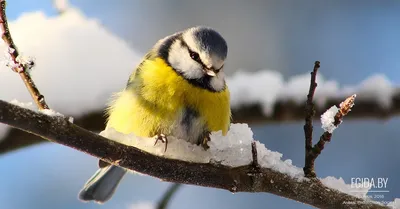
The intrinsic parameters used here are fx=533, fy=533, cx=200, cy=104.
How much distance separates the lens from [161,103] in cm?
105

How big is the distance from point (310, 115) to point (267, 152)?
133 mm

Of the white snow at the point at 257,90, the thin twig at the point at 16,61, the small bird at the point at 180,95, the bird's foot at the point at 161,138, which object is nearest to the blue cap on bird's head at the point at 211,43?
the small bird at the point at 180,95

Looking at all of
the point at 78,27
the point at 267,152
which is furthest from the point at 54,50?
the point at 267,152

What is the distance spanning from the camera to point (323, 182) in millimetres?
883

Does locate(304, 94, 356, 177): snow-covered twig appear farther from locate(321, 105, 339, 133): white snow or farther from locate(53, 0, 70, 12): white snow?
locate(53, 0, 70, 12): white snow

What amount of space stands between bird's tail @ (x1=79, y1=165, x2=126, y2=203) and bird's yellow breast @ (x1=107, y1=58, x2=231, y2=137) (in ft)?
0.73

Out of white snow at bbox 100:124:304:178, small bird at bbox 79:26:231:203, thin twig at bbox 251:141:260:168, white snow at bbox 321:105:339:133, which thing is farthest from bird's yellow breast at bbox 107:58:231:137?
white snow at bbox 321:105:339:133

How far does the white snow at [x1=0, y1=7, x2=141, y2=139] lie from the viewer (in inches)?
42.0

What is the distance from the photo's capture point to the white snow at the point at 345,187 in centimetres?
89

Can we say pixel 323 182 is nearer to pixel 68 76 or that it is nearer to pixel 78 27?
pixel 68 76

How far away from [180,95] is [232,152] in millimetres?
248


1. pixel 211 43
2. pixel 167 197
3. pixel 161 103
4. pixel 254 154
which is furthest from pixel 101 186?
pixel 254 154

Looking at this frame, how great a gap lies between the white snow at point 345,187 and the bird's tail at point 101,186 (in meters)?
0.58

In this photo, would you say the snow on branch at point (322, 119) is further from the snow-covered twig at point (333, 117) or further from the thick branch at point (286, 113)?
the thick branch at point (286, 113)
